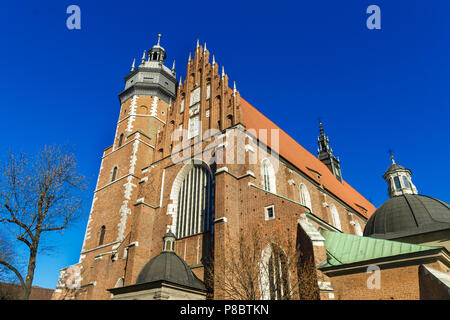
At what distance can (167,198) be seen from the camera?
1936 centimetres

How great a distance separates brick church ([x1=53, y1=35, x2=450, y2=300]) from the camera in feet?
39.2

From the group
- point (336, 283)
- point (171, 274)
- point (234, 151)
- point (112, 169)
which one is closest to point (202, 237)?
point (171, 274)

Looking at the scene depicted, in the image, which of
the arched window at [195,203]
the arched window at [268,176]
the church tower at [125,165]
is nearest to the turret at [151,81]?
the church tower at [125,165]

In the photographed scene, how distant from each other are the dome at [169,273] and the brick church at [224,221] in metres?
0.05

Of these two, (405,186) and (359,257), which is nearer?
(359,257)

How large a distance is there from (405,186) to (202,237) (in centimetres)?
1676

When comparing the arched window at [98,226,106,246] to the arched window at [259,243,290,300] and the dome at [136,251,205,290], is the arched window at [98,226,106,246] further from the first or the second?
the arched window at [259,243,290,300]

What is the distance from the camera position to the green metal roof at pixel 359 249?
11.9m

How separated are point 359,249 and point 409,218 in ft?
23.2

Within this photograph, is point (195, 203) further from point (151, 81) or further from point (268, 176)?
point (151, 81)

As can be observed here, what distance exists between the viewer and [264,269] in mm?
13586

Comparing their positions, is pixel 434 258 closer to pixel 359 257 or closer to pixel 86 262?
pixel 359 257
